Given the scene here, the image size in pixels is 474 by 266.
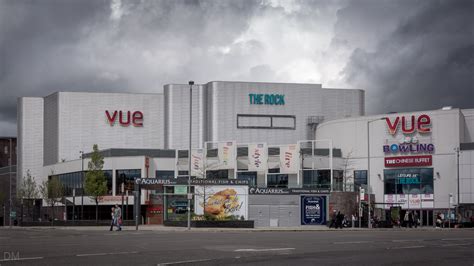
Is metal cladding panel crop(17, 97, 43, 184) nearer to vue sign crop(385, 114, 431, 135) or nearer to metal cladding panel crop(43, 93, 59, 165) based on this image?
metal cladding panel crop(43, 93, 59, 165)

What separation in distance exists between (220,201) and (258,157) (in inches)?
993

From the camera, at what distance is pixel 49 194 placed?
94938 millimetres

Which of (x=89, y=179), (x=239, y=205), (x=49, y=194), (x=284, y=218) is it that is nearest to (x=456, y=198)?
(x=284, y=218)

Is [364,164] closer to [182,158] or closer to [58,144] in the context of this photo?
[182,158]

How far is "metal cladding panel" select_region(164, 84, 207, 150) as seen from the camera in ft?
358

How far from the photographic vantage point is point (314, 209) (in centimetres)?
6850

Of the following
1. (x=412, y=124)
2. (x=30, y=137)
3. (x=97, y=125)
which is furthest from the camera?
(x=30, y=137)

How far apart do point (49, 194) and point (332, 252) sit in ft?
247

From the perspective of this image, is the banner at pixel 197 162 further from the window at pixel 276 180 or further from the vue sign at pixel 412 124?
the vue sign at pixel 412 124

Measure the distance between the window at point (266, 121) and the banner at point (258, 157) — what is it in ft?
69.0

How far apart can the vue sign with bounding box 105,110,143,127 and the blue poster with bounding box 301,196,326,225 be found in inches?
1857

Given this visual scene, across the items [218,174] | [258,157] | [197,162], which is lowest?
[218,174]

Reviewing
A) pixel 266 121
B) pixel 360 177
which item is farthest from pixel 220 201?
pixel 266 121

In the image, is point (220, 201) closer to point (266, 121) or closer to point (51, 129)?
point (266, 121)
